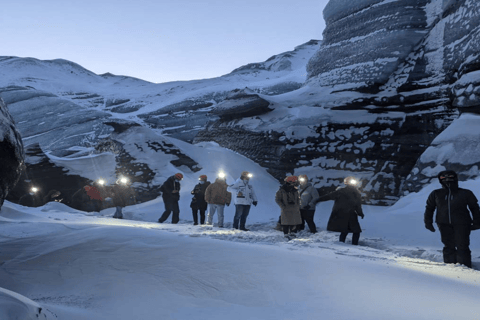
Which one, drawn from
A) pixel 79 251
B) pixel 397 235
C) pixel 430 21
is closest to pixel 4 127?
pixel 79 251

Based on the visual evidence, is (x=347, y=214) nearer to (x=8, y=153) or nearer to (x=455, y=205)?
(x=455, y=205)

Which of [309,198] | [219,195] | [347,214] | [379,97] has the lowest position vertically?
[219,195]

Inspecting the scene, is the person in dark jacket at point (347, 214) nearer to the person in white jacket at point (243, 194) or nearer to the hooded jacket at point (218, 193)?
the person in white jacket at point (243, 194)

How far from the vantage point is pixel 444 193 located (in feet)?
17.5

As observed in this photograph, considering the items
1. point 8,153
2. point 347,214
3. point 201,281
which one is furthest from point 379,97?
point 8,153

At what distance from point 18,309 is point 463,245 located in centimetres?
517

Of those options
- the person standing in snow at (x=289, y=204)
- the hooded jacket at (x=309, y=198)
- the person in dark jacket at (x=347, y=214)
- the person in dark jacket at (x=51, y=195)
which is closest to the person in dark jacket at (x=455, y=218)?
the person in dark jacket at (x=347, y=214)

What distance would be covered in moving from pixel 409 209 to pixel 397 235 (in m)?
1.41

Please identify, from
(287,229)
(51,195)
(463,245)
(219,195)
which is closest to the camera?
(463,245)

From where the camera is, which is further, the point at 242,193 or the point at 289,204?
the point at 242,193

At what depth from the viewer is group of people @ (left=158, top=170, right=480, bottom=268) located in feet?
16.8

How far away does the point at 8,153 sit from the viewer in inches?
131

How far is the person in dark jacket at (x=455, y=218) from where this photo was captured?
508cm

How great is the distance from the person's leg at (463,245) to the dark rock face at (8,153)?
5.28 m
